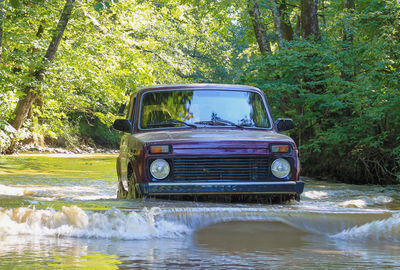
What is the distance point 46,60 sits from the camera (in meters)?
20.8

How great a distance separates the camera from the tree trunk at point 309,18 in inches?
715

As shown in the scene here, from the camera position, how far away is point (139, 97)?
8.54 metres

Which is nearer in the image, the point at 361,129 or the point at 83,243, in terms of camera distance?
the point at 83,243

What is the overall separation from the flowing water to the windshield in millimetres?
1298

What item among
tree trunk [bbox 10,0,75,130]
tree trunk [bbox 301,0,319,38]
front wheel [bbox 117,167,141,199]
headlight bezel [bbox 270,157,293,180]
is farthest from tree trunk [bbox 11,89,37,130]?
headlight bezel [bbox 270,157,293,180]

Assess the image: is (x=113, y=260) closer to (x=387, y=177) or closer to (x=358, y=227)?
(x=358, y=227)

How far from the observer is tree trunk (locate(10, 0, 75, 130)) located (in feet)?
66.3

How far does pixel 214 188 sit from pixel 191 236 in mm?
1078

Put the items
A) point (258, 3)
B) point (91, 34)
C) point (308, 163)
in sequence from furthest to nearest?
point (91, 34), point (258, 3), point (308, 163)

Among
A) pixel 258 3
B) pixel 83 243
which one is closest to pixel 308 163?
pixel 258 3

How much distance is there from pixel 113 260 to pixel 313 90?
1250 cm

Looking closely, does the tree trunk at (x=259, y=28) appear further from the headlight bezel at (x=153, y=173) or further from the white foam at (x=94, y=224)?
the white foam at (x=94, y=224)

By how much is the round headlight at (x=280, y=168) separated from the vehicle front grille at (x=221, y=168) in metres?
0.07

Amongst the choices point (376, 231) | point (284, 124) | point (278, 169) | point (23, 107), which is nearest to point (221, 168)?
point (278, 169)
